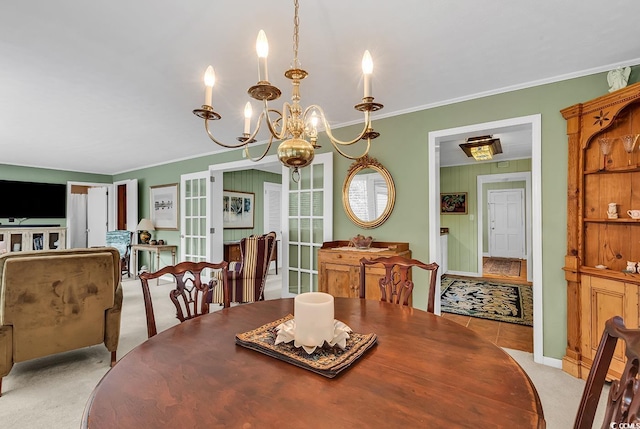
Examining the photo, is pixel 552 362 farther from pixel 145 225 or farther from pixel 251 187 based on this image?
pixel 145 225

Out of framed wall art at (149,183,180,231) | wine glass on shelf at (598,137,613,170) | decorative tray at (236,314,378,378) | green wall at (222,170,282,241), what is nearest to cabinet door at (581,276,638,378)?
wine glass on shelf at (598,137,613,170)

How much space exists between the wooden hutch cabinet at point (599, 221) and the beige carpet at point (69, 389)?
26 cm

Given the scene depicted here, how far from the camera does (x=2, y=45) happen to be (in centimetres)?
199

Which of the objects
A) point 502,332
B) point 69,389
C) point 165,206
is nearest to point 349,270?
point 502,332

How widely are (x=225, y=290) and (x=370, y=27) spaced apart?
1793 millimetres

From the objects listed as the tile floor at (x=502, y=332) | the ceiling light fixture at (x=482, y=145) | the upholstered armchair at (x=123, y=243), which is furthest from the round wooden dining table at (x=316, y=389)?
the upholstered armchair at (x=123, y=243)

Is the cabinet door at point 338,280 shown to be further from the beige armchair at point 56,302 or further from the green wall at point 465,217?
the green wall at point 465,217

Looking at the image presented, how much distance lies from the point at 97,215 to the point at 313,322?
8.17m

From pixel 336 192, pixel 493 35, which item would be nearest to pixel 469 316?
pixel 336 192

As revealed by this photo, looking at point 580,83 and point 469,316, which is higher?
point 580,83

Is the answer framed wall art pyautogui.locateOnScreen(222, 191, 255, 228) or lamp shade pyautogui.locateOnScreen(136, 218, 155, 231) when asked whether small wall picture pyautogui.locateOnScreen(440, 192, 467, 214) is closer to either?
framed wall art pyautogui.locateOnScreen(222, 191, 255, 228)

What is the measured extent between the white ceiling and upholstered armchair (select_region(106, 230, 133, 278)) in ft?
11.5

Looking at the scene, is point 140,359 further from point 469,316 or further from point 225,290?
point 469,316

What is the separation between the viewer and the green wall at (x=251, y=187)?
6.31 metres
